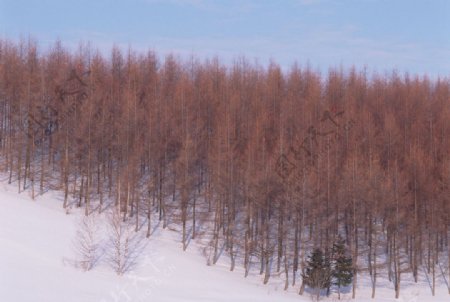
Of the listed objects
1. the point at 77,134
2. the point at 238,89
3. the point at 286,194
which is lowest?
the point at 286,194

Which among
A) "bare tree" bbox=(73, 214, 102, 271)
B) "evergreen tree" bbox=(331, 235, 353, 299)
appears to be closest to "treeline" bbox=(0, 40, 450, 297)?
"evergreen tree" bbox=(331, 235, 353, 299)

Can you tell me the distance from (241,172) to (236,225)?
14.4ft

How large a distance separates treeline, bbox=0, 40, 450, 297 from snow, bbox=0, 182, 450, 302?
3.35 feet

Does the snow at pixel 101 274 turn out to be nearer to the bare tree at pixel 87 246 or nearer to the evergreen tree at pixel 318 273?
the bare tree at pixel 87 246

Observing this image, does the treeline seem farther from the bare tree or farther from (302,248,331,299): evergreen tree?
the bare tree

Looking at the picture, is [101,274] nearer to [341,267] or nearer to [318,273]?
[318,273]

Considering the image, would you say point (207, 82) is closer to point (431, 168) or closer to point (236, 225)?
point (236, 225)

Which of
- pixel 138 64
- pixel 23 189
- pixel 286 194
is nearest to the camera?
pixel 286 194

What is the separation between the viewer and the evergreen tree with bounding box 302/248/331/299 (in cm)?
2595

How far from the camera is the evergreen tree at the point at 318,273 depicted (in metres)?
26.0

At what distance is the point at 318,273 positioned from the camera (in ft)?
84.7

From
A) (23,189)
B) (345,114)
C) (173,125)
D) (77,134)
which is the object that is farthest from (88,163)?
(345,114)

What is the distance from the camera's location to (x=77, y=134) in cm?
3419

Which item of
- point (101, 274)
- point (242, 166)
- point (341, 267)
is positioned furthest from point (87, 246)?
point (341, 267)
